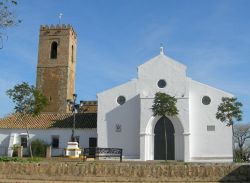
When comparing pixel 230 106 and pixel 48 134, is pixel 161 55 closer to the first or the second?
pixel 230 106

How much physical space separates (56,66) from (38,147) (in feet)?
48.4

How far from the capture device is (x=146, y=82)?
35812 mm

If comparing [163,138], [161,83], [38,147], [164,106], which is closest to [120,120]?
[163,138]

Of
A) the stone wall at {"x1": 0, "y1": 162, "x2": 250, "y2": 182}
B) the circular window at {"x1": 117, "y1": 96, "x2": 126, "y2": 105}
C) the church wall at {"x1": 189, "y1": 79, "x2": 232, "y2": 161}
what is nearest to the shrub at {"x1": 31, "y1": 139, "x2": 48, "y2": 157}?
the circular window at {"x1": 117, "y1": 96, "x2": 126, "y2": 105}

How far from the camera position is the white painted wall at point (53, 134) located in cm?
3816

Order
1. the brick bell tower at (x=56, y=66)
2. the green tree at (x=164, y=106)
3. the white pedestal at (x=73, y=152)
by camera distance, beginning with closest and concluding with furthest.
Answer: the white pedestal at (x=73, y=152)
the green tree at (x=164, y=106)
the brick bell tower at (x=56, y=66)

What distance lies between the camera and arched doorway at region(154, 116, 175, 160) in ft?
114

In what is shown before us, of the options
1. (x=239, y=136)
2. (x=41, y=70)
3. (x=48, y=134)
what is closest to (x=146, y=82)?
(x=48, y=134)

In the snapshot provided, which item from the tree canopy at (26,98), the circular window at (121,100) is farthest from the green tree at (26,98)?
the circular window at (121,100)

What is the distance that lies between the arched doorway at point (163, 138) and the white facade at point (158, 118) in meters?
0.33

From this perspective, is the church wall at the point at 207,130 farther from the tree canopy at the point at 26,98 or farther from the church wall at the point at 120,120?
the tree canopy at the point at 26,98

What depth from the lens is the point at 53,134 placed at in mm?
38875

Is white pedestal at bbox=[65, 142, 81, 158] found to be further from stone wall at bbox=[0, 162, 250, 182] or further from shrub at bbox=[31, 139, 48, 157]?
stone wall at bbox=[0, 162, 250, 182]

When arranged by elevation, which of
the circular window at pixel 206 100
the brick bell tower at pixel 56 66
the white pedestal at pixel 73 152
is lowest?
the white pedestal at pixel 73 152
